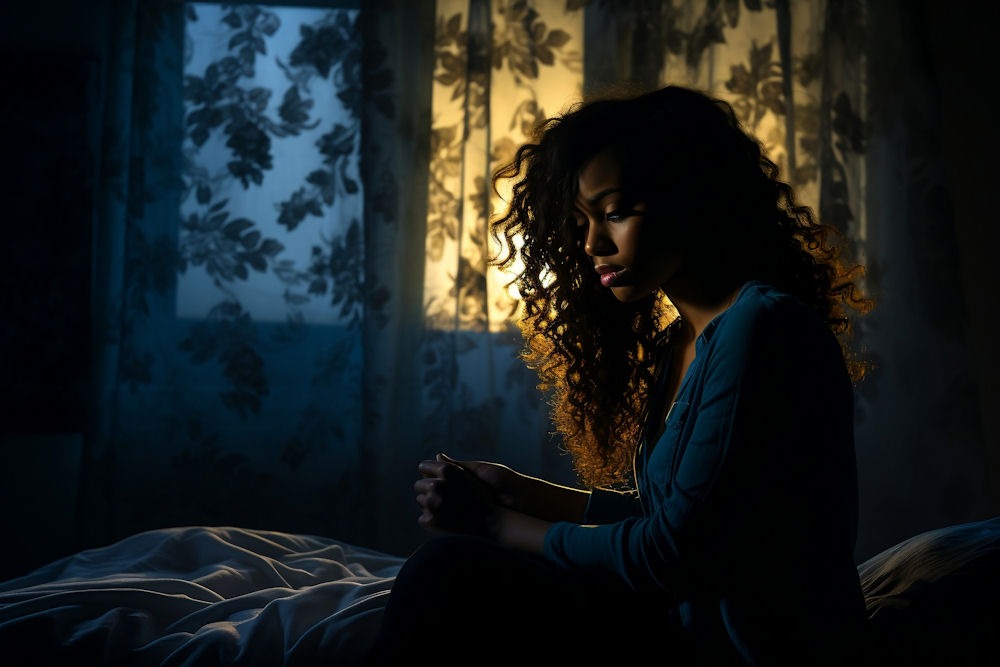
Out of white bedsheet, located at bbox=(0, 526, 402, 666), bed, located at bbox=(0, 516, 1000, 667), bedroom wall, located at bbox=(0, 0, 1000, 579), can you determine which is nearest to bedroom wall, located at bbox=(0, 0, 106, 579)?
bedroom wall, located at bbox=(0, 0, 1000, 579)

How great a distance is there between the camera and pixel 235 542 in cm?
149

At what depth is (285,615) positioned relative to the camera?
1027mm

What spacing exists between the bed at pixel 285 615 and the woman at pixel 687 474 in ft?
0.49

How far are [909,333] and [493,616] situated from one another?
76.7 inches

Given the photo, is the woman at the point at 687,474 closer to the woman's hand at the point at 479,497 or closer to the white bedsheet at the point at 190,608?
the woman's hand at the point at 479,497

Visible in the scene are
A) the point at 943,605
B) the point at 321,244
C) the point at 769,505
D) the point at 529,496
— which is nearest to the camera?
the point at 769,505

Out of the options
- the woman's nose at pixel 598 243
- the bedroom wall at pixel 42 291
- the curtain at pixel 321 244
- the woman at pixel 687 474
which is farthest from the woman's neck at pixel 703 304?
the bedroom wall at pixel 42 291

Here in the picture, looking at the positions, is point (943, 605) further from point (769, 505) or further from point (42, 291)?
Result: point (42, 291)

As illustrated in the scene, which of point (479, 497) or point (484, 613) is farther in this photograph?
point (479, 497)

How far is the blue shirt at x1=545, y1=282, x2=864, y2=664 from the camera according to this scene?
771 millimetres

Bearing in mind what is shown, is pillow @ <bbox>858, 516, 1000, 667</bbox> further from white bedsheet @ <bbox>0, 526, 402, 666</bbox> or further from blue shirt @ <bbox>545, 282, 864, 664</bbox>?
white bedsheet @ <bbox>0, 526, 402, 666</bbox>

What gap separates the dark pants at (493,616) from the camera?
0.78m

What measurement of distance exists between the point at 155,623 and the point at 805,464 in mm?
816

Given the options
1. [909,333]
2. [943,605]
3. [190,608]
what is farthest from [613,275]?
[909,333]
